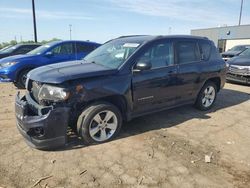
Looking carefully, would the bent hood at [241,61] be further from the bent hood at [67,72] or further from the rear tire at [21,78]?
the rear tire at [21,78]

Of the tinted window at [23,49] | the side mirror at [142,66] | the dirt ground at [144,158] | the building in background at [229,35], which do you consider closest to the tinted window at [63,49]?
the dirt ground at [144,158]

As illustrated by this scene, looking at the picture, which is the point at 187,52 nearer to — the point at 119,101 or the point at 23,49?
the point at 119,101

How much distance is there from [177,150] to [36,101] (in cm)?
243

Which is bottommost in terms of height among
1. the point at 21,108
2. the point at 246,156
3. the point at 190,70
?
the point at 246,156

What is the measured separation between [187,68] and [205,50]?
39.1 inches

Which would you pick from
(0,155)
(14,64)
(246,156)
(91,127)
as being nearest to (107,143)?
(91,127)

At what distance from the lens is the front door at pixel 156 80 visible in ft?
15.2

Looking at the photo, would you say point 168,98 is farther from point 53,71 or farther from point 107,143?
point 53,71

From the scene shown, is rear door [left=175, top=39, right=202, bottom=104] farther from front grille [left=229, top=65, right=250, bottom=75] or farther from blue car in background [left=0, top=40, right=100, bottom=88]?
blue car in background [left=0, top=40, right=100, bottom=88]

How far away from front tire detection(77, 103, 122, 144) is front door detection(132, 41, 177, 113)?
0.50m

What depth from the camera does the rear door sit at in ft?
17.5

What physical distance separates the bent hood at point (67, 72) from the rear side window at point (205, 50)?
8.55 ft

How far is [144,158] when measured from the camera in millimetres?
3855

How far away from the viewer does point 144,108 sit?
189 inches
